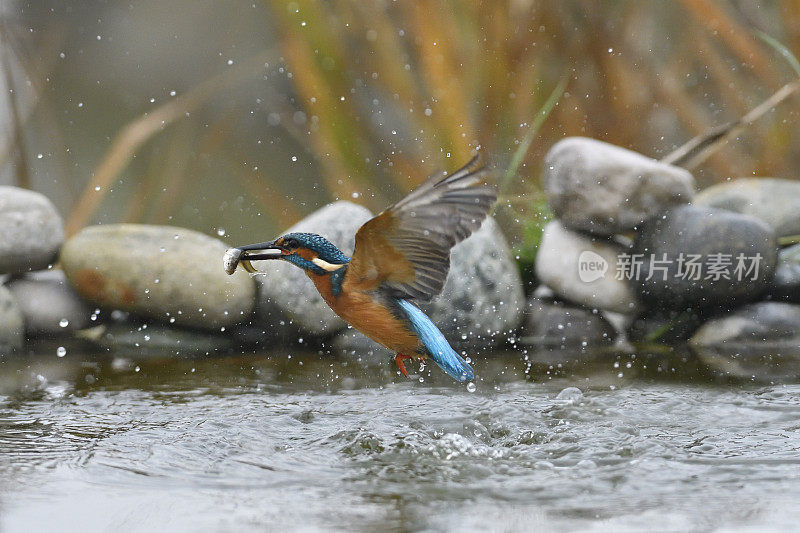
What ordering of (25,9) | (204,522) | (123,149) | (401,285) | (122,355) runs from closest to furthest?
(204,522) < (401,285) < (122,355) < (123,149) < (25,9)

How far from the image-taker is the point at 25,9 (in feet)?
20.1

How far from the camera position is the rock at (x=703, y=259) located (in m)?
4.12

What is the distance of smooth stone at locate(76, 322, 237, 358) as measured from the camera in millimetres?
4035

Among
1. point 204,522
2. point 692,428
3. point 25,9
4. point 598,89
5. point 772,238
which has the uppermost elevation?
point 25,9

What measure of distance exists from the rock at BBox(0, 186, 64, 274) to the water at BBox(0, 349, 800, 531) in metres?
0.74

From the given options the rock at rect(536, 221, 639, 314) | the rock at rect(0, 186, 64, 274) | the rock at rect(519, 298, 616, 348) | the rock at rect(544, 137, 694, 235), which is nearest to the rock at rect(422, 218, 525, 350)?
the rock at rect(519, 298, 616, 348)

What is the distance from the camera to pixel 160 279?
4.10 m

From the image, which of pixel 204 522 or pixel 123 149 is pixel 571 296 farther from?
pixel 204 522

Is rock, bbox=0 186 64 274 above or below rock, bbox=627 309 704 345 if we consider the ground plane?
above

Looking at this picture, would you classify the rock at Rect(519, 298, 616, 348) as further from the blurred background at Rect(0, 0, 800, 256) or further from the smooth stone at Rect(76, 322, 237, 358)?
the smooth stone at Rect(76, 322, 237, 358)

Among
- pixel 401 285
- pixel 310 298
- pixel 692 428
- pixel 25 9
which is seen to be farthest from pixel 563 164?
pixel 25 9

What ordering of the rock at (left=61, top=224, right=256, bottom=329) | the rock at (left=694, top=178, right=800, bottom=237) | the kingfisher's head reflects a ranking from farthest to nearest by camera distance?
1. the rock at (left=694, top=178, right=800, bottom=237)
2. the rock at (left=61, top=224, right=256, bottom=329)
3. the kingfisher's head

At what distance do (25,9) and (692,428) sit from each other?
5.00 m

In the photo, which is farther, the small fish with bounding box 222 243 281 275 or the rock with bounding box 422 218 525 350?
the rock with bounding box 422 218 525 350
